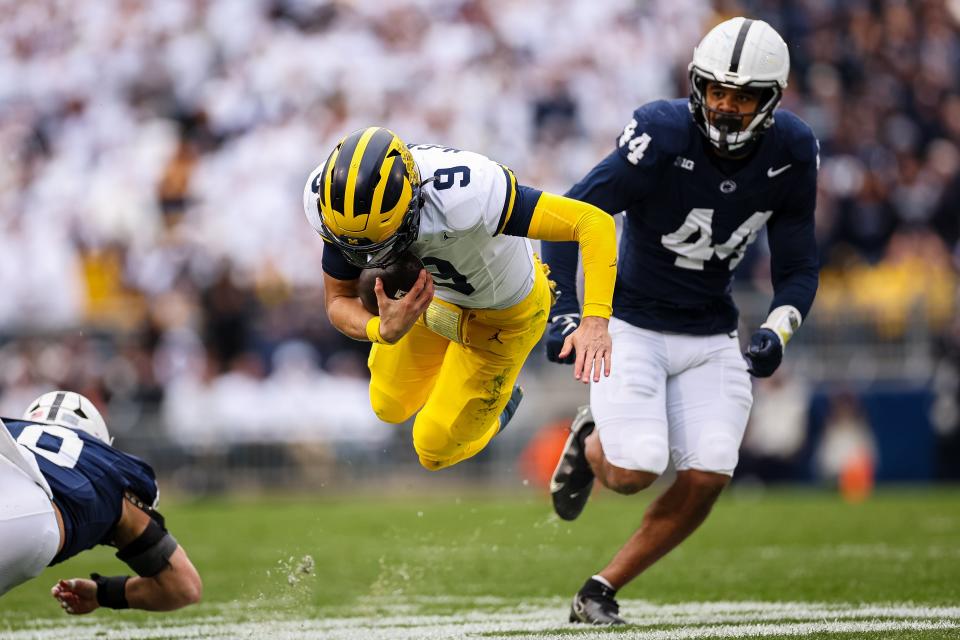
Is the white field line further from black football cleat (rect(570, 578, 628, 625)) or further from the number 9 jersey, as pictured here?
the number 9 jersey

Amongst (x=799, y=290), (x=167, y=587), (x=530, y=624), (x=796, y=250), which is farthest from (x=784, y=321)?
(x=167, y=587)

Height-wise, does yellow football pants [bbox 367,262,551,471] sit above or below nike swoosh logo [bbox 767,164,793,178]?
below

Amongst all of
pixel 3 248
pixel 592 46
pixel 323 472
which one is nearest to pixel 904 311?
pixel 592 46

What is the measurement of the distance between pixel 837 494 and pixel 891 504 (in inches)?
54.9

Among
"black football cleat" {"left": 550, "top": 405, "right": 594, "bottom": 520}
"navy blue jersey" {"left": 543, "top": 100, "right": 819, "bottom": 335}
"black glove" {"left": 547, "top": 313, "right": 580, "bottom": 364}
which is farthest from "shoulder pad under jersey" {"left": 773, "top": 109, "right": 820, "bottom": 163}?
"black football cleat" {"left": 550, "top": 405, "right": 594, "bottom": 520}

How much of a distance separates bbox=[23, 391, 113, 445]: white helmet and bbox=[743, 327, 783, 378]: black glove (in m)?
2.28

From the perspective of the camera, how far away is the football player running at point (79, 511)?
3.71 metres

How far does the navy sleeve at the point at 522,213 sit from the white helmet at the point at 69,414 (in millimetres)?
1512

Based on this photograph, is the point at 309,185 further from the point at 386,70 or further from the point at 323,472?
the point at 386,70

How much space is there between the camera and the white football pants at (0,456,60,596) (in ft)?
12.0

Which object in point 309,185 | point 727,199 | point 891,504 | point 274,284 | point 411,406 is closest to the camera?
point 309,185

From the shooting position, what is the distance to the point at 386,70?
14.6 metres

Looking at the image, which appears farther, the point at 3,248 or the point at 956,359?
the point at 3,248

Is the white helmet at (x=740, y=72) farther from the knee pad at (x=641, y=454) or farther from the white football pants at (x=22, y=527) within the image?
the white football pants at (x=22, y=527)
